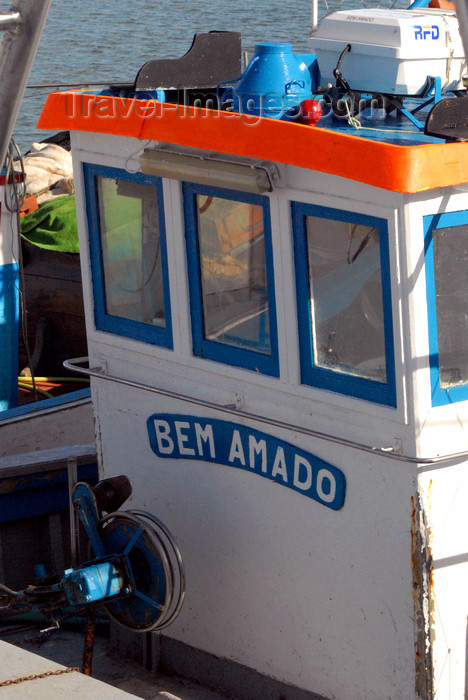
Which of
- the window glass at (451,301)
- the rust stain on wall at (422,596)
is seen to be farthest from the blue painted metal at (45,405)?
the window glass at (451,301)

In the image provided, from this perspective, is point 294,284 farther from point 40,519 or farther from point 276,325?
point 40,519

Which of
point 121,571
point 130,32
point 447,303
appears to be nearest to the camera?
point 447,303

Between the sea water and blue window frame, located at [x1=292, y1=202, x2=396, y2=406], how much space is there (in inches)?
569

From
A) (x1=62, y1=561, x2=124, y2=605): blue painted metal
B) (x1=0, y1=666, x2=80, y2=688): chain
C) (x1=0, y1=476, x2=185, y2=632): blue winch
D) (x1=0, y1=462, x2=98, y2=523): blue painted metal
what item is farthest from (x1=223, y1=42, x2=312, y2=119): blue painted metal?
(x1=0, y1=462, x2=98, y2=523): blue painted metal

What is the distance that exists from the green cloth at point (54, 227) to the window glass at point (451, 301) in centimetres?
568

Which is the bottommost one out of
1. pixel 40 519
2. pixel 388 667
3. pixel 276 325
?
pixel 40 519

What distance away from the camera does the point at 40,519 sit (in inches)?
241

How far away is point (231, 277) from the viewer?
415cm

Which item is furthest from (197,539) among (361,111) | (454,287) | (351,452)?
(361,111)

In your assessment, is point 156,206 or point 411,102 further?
point 411,102

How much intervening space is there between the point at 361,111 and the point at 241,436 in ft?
5.17

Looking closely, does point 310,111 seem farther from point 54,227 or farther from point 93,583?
point 54,227

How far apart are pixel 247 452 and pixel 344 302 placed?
32.5 inches

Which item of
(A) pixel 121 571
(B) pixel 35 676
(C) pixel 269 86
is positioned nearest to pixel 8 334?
(A) pixel 121 571
